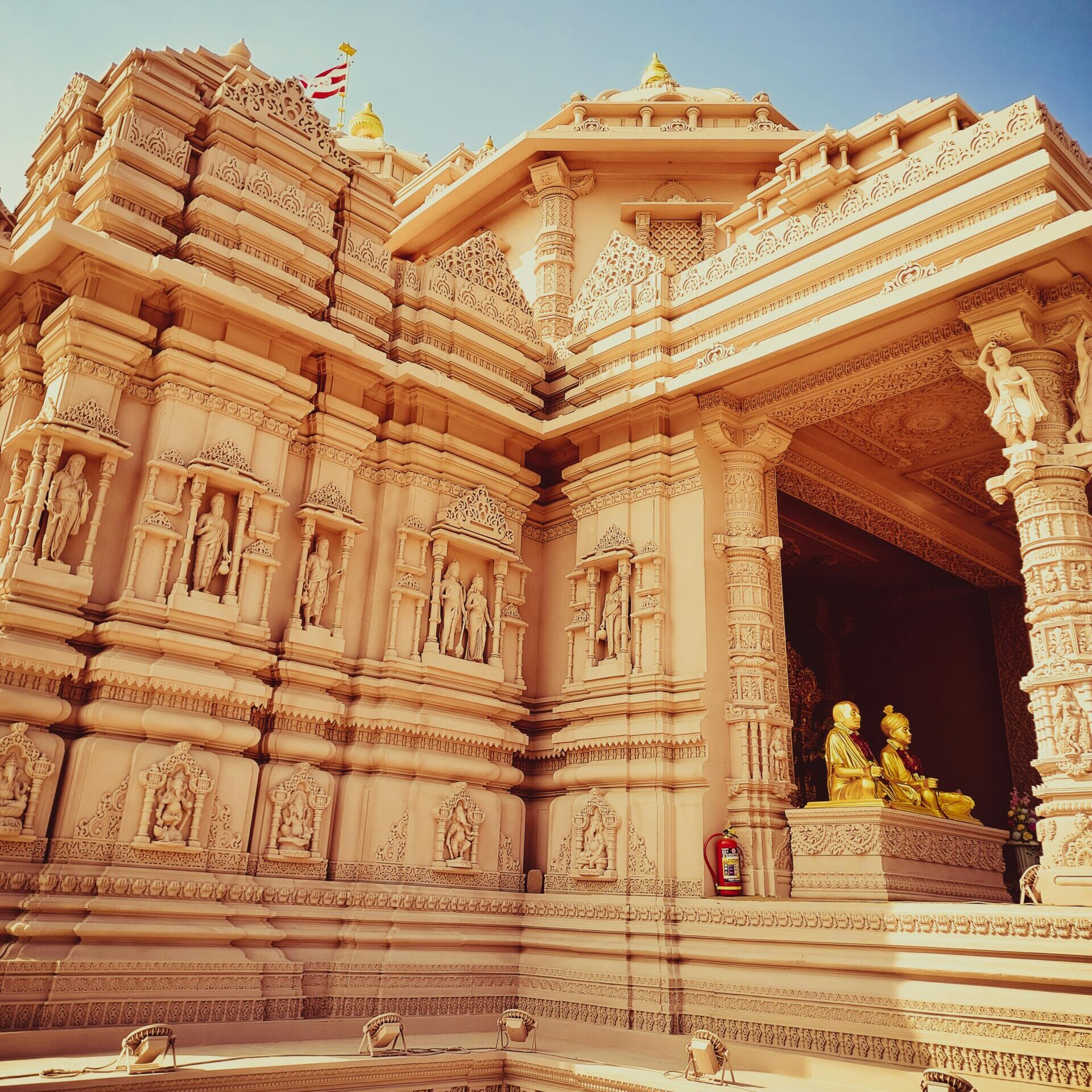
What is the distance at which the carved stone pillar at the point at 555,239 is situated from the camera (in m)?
14.1

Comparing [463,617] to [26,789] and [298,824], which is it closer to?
[298,824]

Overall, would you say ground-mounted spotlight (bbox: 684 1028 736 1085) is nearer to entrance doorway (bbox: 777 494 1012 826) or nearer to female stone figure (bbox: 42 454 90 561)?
female stone figure (bbox: 42 454 90 561)

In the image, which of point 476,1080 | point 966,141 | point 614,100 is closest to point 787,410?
point 966,141

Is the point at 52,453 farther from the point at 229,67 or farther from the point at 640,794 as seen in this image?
the point at 640,794

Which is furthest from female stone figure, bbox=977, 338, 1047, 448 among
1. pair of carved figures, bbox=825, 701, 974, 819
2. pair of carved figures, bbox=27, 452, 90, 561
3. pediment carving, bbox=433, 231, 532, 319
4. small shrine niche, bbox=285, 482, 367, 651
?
pair of carved figures, bbox=27, 452, 90, 561

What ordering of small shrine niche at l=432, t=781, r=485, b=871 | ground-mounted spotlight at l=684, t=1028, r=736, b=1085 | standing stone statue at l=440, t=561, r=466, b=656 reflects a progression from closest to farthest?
ground-mounted spotlight at l=684, t=1028, r=736, b=1085 < small shrine niche at l=432, t=781, r=485, b=871 < standing stone statue at l=440, t=561, r=466, b=656

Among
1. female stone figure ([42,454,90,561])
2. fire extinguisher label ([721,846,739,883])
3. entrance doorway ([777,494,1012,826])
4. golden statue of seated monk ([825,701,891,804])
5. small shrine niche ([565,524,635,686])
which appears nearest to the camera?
female stone figure ([42,454,90,561])

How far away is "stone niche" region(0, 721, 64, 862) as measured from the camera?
6336 millimetres

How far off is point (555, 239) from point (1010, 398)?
875cm

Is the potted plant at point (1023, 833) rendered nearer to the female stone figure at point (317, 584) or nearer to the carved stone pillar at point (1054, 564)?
the carved stone pillar at point (1054, 564)

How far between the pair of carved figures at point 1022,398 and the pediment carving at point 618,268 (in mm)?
4049

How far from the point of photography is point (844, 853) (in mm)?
7426

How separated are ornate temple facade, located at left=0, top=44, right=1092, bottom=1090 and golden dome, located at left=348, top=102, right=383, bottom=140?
12530mm

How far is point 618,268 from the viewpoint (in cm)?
1073
